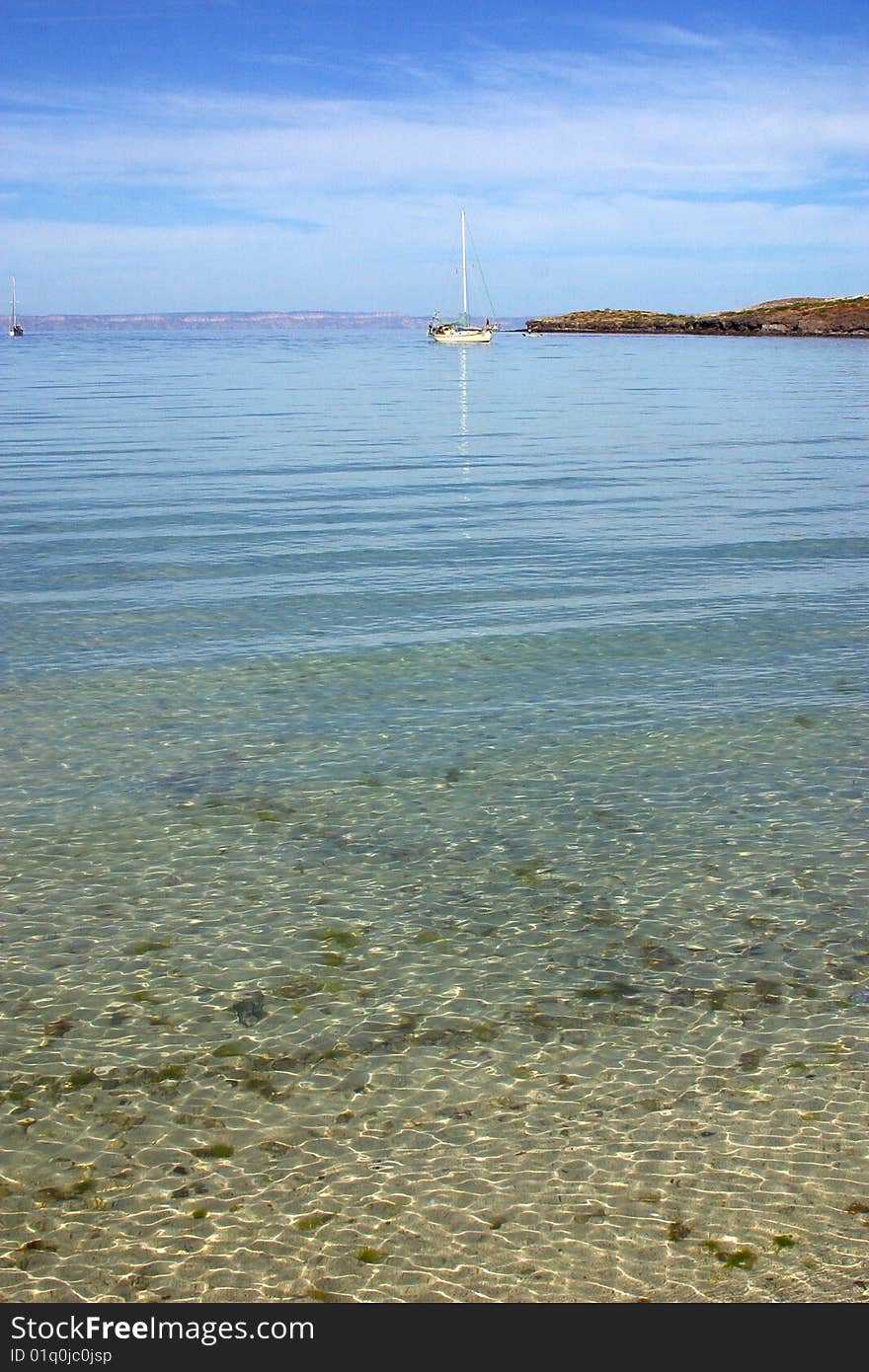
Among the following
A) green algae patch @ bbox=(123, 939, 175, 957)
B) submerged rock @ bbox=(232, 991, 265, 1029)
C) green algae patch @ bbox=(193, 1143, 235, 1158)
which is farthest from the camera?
green algae patch @ bbox=(123, 939, 175, 957)

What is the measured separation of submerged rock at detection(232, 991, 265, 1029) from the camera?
7.81 m

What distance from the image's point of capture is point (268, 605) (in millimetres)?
18766

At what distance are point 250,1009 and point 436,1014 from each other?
118cm

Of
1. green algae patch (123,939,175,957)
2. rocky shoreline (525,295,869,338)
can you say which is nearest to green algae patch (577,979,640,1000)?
green algae patch (123,939,175,957)

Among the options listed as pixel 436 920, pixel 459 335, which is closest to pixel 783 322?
pixel 459 335

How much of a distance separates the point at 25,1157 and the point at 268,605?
12.8m

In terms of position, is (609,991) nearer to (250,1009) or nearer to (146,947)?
(250,1009)

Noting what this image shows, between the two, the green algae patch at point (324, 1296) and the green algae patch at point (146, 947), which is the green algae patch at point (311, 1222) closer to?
the green algae patch at point (324, 1296)

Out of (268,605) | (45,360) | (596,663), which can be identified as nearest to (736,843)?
(596,663)

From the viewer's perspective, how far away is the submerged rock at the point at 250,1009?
25.6 ft

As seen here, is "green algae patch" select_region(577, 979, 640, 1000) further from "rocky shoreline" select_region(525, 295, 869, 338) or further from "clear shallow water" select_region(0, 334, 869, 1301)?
"rocky shoreline" select_region(525, 295, 869, 338)

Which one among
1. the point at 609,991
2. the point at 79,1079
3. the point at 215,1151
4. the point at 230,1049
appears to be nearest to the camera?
the point at 215,1151

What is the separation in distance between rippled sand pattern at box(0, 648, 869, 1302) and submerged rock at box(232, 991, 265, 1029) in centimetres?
3

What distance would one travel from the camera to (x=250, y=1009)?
7941 millimetres
